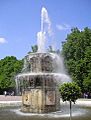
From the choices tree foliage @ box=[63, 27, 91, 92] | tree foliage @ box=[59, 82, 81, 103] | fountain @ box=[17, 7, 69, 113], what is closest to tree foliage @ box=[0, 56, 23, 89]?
tree foliage @ box=[63, 27, 91, 92]

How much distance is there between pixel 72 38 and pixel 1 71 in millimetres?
23981

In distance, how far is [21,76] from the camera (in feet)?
93.4

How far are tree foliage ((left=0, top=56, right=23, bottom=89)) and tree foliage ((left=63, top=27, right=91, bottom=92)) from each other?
14.9 meters

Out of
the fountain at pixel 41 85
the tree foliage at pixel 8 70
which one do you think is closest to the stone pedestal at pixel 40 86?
the fountain at pixel 41 85

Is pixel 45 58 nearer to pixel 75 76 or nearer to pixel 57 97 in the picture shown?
pixel 57 97

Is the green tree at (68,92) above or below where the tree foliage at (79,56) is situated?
below

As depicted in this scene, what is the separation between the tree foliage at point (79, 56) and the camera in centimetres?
5238

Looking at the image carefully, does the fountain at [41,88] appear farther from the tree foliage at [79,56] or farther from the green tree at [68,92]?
the tree foliage at [79,56]

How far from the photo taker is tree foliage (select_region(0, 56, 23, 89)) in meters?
67.9

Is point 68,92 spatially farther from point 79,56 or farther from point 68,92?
point 79,56

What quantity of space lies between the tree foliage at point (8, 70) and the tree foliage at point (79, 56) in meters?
14.9

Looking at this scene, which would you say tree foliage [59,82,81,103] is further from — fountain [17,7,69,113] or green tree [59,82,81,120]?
fountain [17,7,69,113]

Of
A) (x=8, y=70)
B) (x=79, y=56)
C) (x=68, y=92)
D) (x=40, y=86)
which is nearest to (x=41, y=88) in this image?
(x=40, y=86)

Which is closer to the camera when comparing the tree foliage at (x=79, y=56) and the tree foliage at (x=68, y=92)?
the tree foliage at (x=68, y=92)
